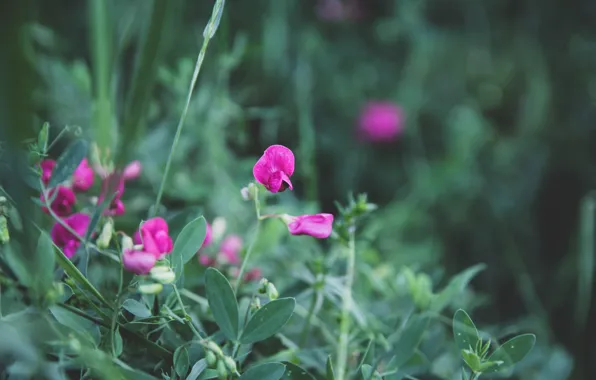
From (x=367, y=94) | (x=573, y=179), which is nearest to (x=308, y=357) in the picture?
(x=573, y=179)

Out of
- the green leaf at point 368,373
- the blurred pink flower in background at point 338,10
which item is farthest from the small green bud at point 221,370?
the blurred pink flower in background at point 338,10

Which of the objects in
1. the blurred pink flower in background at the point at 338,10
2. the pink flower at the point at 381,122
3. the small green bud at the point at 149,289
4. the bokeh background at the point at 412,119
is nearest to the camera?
the small green bud at the point at 149,289

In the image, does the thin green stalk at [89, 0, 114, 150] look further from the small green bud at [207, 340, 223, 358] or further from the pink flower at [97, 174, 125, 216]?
the small green bud at [207, 340, 223, 358]

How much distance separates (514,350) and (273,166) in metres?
0.26

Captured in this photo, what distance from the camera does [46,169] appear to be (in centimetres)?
60

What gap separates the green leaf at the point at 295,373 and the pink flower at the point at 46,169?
26 cm

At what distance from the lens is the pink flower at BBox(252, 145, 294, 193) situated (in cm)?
58

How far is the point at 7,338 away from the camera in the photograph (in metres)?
0.45

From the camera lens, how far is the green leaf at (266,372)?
1.68ft

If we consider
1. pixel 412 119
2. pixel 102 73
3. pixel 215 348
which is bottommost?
pixel 412 119

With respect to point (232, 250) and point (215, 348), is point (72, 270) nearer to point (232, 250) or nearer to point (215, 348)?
point (215, 348)

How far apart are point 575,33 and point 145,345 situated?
1648 mm

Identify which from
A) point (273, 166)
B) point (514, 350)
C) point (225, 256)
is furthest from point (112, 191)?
point (514, 350)

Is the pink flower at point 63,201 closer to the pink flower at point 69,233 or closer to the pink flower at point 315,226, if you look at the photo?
the pink flower at point 69,233
